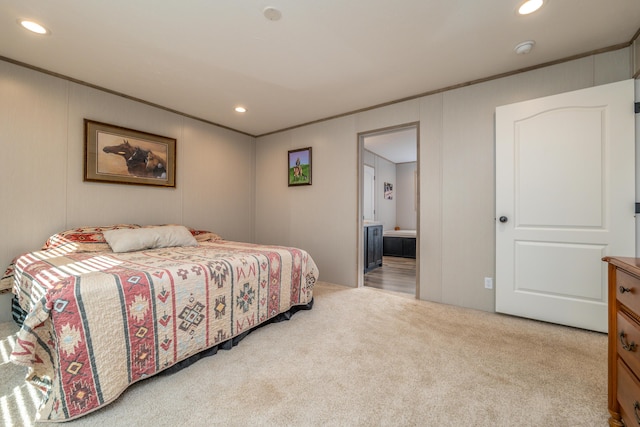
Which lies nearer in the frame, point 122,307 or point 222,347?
point 122,307

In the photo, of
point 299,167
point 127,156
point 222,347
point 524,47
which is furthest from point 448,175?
point 127,156

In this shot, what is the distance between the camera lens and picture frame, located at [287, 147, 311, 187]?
4.09 metres

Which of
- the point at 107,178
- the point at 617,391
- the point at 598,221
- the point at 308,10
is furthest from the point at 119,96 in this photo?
the point at 598,221

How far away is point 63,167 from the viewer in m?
2.70

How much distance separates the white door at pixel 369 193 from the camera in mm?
5930

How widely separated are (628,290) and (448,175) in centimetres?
198

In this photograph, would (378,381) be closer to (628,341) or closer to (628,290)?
(628,341)

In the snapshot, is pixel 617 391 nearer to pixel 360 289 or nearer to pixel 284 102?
pixel 360 289

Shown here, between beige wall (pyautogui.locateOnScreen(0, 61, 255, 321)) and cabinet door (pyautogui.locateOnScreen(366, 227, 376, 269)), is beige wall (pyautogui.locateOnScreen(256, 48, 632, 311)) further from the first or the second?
beige wall (pyautogui.locateOnScreen(0, 61, 255, 321))

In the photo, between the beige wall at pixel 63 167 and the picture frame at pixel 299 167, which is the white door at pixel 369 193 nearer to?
the picture frame at pixel 299 167

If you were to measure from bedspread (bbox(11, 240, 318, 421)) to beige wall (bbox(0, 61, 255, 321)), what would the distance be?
1.87 feet

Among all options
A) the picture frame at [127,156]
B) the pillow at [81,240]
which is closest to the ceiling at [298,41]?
the picture frame at [127,156]

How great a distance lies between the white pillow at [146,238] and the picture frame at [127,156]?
2.55ft

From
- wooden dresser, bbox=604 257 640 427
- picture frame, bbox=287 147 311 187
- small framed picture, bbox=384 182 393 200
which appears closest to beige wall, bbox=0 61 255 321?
picture frame, bbox=287 147 311 187
